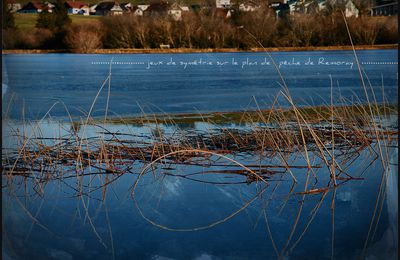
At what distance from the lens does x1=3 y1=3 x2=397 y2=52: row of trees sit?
208cm

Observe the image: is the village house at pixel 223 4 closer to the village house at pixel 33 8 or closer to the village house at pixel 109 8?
the village house at pixel 109 8

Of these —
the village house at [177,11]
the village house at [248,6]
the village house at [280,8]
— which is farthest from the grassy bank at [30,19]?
the village house at [280,8]

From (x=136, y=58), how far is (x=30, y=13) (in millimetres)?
440

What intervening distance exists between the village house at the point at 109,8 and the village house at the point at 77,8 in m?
0.06

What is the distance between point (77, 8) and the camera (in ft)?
6.73

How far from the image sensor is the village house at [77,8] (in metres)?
2.05

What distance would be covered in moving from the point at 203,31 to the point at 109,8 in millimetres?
393

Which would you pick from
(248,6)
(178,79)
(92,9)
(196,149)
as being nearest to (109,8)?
(92,9)

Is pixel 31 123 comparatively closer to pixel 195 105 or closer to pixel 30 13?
pixel 30 13

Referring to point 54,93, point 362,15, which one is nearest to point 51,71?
point 54,93

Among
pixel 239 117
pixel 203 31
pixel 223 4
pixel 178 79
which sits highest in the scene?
pixel 223 4

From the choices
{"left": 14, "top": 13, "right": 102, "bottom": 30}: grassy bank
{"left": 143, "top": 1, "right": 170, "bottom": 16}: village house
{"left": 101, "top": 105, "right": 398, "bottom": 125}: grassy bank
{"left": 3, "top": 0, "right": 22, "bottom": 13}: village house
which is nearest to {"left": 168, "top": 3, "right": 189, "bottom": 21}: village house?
{"left": 143, "top": 1, "right": 170, "bottom": 16}: village house

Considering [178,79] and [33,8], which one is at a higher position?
[33,8]

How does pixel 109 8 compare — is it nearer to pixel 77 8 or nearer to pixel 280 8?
pixel 77 8
